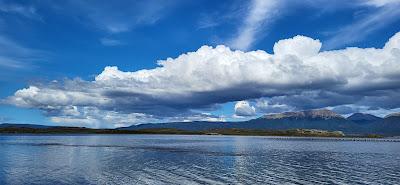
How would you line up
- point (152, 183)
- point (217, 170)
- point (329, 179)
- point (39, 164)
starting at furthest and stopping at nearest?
1. point (39, 164)
2. point (217, 170)
3. point (329, 179)
4. point (152, 183)

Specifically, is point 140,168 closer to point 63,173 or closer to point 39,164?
point 63,173

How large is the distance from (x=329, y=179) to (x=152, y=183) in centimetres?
2864

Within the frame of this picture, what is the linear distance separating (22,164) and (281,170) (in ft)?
175

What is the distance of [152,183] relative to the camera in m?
62.6

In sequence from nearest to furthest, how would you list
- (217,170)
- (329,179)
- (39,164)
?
1. (329,179)
2. (217,170)
3. (39,164)

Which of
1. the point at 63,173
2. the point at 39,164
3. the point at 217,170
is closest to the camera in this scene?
the point at 63,173

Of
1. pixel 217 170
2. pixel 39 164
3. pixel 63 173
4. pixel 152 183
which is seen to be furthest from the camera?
pixel 39 164

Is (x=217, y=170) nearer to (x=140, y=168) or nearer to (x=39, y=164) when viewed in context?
(x=140, y=168)

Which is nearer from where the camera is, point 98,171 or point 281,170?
point 98,171

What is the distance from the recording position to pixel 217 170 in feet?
266

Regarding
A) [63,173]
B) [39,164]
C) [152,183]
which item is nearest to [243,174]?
[152,183]

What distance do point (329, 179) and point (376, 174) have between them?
13567mm

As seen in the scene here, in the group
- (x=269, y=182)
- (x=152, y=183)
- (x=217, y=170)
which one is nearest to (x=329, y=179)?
(x=269, y=182)

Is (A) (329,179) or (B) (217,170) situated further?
(B) (217,170)
